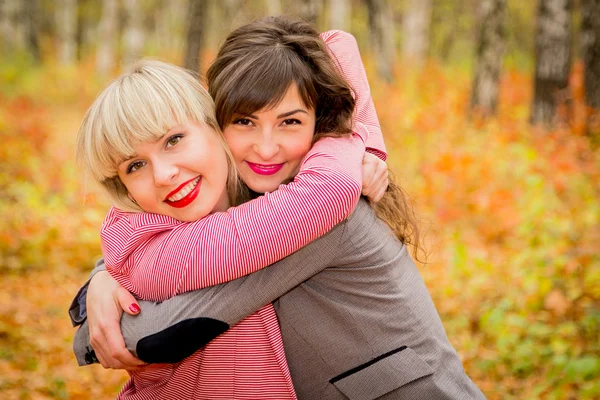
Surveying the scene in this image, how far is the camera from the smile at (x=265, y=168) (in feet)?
8.02

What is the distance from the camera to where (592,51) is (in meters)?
7.75

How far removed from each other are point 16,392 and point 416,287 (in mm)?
3238

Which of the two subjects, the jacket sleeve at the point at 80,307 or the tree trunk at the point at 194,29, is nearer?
the jacket sleeve at the point at 80,307

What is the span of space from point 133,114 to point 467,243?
465cm

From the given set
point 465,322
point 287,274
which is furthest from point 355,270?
point 465,322

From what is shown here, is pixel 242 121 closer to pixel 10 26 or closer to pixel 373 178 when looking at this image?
pixel 373 178

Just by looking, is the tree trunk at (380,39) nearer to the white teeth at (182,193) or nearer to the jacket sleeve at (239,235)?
the white teeth at (182,193)

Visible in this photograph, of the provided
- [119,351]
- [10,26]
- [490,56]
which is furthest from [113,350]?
[10,26]

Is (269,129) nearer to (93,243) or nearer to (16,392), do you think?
(16,392)

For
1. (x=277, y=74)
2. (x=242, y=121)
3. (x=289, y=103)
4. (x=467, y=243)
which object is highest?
(x=277, y=74)

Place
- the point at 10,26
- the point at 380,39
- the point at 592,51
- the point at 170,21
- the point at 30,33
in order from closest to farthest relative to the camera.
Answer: the point at 592,51 < the point at 380,39 < the point at 10,26 < the point at 30,33 < the point at 170,21

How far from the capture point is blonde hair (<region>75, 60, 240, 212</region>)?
2.15 m

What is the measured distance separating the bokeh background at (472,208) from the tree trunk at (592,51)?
2 cm

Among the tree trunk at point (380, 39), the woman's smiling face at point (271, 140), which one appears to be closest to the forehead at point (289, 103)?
the woman's smiling face at point (271, 140)
